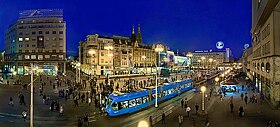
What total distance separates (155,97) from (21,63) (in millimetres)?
78762

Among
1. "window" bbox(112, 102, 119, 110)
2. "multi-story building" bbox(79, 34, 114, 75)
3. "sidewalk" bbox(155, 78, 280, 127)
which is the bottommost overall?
"sidewalk" bbox(155, 78, 280, 127)

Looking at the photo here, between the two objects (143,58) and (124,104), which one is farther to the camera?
(143,58)

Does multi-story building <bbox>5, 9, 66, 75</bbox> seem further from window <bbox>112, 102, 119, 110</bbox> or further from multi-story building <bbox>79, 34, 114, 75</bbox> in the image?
window <bbox>112, 102, 119, 110</bbox>

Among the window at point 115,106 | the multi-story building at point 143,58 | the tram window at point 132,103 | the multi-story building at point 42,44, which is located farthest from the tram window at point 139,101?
the multi-story building at point 143,58

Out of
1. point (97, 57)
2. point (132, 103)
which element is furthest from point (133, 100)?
point (97, 57)

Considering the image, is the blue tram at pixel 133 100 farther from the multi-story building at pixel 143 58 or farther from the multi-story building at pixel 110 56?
the multi-story building at pixel 143 58

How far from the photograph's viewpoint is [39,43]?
327ft

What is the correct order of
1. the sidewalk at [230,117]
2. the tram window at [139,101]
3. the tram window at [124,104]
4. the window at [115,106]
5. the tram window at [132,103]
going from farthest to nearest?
the tram window at [139,101]
the tram window at [132,103]
the tram window at [124,104]
the window at [115,106]
the sidewalk at [230,117]

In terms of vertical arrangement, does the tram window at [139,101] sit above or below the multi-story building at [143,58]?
below

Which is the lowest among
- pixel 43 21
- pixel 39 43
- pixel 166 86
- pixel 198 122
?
pixel 198 122

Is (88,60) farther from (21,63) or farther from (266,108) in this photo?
(266,108)

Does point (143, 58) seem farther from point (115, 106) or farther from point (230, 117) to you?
point (115, 106)

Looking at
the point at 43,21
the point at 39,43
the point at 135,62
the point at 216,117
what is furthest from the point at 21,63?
the point at 216,117

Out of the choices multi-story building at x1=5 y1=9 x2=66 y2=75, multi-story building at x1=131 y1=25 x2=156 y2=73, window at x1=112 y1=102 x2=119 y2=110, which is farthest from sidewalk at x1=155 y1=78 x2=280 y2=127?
multi-story building at x1=131 y1=25 x2=156 y2=73
